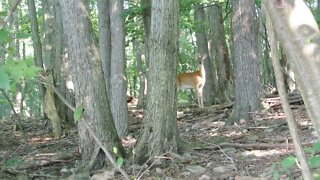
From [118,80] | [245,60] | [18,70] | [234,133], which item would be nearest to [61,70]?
[118,80]

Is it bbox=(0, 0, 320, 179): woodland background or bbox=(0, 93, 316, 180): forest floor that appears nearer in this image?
bbox=(0, 0, 320, 179): woodland background

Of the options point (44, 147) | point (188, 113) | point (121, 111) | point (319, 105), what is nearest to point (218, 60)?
point (188, 113)

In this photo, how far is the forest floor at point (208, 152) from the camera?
600 centimetres

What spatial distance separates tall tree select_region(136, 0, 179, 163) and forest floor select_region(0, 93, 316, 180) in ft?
0.82

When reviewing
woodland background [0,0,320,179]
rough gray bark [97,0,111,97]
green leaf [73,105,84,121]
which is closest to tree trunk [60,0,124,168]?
woodland background [0,0,320,179]

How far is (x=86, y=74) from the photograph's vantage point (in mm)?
6594

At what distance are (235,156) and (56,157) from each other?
287 centimetres

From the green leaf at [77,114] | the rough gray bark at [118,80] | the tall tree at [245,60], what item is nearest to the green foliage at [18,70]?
the green leaf at [77,114]

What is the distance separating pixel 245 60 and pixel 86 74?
4.53m

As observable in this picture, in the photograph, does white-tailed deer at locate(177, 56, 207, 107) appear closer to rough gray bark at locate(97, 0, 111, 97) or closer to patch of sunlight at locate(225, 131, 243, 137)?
rough gray bark at locate(97, 0, 111, 97)

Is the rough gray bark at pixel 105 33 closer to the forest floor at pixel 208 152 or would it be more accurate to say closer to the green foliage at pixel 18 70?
the forest floor at pixel 208 152

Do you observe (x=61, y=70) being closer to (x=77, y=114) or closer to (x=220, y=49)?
(x=220, y=49)

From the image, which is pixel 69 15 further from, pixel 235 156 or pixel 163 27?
pixel 235 156

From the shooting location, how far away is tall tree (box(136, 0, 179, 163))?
6523 mm
